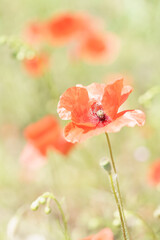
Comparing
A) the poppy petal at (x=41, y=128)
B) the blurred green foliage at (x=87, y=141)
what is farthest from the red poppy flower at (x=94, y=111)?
the poppy petal at (x=41, y=128)

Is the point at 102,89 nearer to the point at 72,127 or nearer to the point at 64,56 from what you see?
the point at 72,127

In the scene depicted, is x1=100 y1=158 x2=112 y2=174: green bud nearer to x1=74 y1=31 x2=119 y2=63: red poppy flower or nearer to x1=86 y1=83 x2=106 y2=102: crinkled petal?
x1=86 y1=83 x2=106 y2=102: crinkled petal

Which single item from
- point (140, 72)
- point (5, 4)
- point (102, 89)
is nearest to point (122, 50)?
point (140, 72)

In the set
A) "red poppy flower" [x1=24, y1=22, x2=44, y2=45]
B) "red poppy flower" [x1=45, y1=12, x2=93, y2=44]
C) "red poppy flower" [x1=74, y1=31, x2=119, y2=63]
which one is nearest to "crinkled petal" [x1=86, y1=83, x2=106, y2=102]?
"red poppy flower" [x1=45, y1=12, x2=93, y2=44]

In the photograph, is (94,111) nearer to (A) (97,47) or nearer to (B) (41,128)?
(B) (41,128)

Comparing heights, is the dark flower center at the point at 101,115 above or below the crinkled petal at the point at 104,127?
above

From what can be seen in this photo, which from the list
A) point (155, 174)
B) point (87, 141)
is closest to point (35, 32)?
point (87, 141)

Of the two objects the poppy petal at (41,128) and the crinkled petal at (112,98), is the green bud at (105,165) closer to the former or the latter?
the crinkled petal at (112,98)
